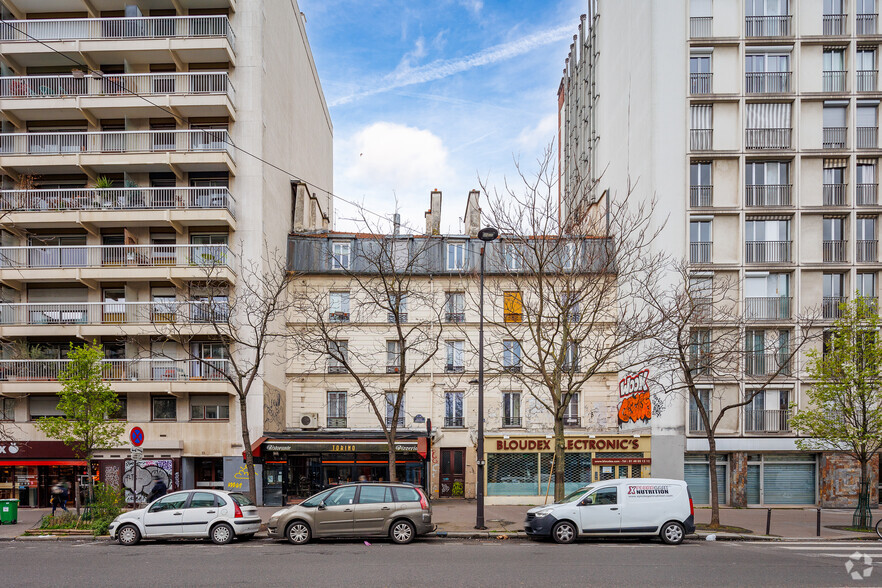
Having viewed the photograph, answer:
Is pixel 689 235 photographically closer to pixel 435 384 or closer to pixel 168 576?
pixel 435 384

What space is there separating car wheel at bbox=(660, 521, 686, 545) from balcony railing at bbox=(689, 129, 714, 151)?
17.5m

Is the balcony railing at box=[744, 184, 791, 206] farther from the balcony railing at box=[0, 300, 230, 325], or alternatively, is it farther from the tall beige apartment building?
the balcony railing at box=[0, 300, 230, 325]

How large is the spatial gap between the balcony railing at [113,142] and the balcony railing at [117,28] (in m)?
3.85

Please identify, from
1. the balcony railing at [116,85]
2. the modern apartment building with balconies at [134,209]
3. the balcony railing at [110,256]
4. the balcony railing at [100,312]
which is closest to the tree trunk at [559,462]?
the modern apartment building with balconies at [134,209]

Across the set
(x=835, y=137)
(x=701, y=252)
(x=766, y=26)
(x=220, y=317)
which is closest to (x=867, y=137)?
(x=835, y=137)

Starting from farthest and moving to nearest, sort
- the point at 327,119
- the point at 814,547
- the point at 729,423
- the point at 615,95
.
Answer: the point at 327,119, the point at 615,95, the point at 729,423, the point at 814,547

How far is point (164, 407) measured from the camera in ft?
82.3

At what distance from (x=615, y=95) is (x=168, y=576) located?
98.3 feet

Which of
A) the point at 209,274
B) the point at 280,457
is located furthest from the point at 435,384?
the point at 209,274

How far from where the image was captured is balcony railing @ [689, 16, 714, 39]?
27.1 metres

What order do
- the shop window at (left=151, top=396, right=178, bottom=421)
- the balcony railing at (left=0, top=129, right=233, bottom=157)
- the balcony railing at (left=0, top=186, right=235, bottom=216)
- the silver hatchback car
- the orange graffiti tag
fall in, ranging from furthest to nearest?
the orange graffiti tag → the shop window at (left=151, top=396, right=178, bottom=421) → the balcony railing at (left=0, top=129, right=233, bottom=157) → the balcony railing at (left=0, top=186, right=235, bottom=216) → the silver hatchback car

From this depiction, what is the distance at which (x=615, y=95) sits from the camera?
107 feet

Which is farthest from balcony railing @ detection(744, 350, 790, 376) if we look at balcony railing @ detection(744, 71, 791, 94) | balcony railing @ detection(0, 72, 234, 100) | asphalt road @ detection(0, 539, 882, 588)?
balcony railing @ detection(0, 72, 234, 100)

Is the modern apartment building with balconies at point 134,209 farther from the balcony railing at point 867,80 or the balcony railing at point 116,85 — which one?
the balcony railing at point 867,80
